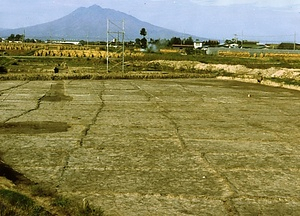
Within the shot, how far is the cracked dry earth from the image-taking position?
5.02 metres

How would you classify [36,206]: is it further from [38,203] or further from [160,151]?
[160,151]

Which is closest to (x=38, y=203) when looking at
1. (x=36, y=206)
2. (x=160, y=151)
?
(x=36, y=206)

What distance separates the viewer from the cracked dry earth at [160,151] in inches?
198

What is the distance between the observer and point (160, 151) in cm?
706

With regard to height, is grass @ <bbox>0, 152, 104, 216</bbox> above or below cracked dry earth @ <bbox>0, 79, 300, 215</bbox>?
above

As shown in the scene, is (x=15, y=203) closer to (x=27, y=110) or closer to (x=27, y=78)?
(x=27, y=110)

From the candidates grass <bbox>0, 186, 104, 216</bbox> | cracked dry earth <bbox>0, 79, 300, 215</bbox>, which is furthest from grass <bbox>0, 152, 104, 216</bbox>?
cracked dry earth <bbox>0, 79, 300, 215</bbox>

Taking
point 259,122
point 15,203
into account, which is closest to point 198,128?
point 259,122

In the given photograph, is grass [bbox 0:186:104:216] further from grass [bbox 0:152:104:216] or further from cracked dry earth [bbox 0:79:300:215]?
cracked dry earth [bbox 0:79:300:215]

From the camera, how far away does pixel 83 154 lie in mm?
6738

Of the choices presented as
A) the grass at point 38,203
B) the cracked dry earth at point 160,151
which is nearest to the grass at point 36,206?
the grass at point 38,203

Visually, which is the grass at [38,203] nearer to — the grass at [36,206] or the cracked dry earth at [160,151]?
the grass at [36,206]

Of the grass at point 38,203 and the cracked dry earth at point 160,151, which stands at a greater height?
the grass at point 38,203

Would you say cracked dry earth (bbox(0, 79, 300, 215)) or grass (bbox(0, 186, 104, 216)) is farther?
cracked dry earth (bbox(0, 79, 300, 215))
